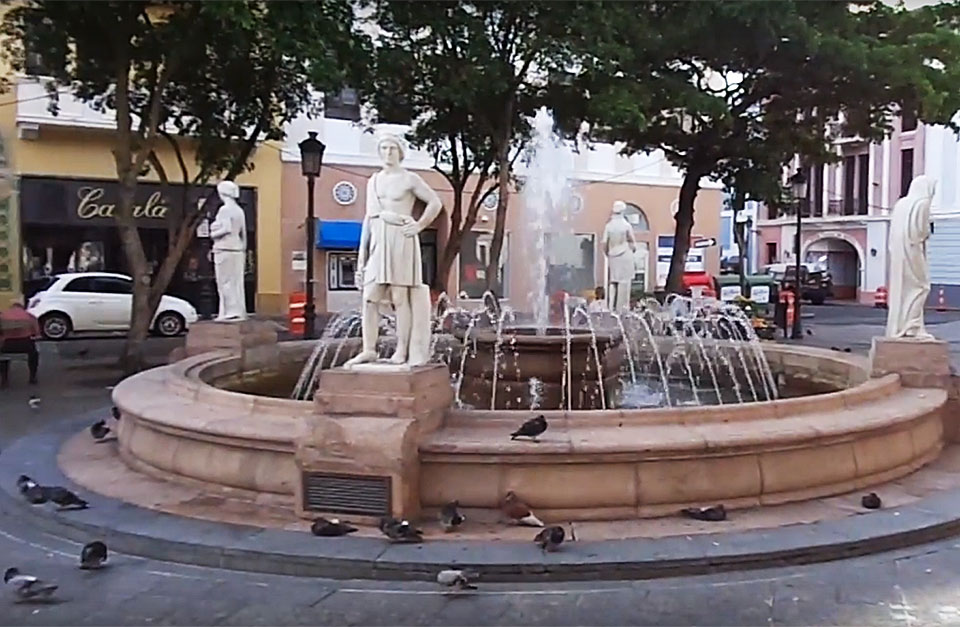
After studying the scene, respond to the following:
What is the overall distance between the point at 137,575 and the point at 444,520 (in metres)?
1.80

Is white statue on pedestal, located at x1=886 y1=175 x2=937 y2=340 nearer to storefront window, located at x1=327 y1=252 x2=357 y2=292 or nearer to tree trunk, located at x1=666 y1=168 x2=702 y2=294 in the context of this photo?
→ tree trunk, located at x1=666 y1=168 x2=702 y2=294

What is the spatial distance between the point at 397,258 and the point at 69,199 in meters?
20.9

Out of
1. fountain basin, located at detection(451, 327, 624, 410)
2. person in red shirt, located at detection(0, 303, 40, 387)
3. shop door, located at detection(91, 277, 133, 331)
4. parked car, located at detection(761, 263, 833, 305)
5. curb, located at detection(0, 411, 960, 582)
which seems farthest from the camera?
parked car, located at detection(761, 263, 833, 305)

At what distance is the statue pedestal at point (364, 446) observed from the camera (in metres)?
6.36

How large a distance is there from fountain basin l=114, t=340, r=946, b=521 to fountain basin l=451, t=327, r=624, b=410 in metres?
3.02

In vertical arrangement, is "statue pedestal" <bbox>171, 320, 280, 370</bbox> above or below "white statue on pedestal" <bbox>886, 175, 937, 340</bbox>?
below

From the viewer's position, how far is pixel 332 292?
29.8 metres

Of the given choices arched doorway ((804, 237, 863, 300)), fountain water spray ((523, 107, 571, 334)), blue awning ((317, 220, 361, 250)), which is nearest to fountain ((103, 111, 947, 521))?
fountain water spray ((523, 107, 571, 334))

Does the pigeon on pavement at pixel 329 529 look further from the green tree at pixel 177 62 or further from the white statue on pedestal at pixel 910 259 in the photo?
the green tree at pixel 177 62

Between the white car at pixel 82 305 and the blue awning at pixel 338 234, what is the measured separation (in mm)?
6218

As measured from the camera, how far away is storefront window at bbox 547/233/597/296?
33.2 metres

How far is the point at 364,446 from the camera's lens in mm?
6395

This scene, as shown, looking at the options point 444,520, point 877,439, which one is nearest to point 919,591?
point 877,439

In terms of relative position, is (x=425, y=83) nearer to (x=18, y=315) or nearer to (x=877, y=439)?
(x=18, y=315)
